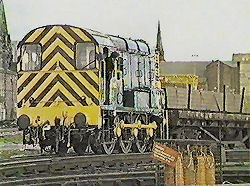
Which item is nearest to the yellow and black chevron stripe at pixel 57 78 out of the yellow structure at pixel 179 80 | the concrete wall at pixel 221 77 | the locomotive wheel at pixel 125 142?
the locomotive wheel at pixel 125 142

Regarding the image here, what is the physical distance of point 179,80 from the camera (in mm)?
8164

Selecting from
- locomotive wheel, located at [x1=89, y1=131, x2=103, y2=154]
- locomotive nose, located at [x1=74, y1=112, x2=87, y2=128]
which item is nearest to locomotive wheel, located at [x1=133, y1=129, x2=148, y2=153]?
locomotive wheel, located at [x1=89, y1=131, x2=103, y2=154]

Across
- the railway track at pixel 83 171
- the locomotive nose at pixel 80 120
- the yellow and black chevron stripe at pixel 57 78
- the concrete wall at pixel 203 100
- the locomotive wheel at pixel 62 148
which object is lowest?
the railway track at pixel 83 171

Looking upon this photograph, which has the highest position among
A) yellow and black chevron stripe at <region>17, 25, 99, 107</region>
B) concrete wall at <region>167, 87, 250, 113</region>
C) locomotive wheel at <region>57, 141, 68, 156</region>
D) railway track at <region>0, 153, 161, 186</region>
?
yellow and black chevron stripe at <region>17, 25, 99, 107</region>

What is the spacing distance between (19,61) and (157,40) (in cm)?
199

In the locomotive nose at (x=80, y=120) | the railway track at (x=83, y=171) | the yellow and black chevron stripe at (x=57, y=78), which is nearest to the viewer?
the railway track at (x=83, y=171)

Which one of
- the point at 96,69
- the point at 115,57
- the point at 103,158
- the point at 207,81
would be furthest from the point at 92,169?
the point at 207,81

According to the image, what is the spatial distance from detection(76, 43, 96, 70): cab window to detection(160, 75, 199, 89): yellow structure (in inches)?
72.1

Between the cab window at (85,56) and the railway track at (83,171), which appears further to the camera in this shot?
the cab window at (85,56)

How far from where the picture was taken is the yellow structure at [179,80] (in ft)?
25.5

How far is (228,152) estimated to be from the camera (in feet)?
18.4

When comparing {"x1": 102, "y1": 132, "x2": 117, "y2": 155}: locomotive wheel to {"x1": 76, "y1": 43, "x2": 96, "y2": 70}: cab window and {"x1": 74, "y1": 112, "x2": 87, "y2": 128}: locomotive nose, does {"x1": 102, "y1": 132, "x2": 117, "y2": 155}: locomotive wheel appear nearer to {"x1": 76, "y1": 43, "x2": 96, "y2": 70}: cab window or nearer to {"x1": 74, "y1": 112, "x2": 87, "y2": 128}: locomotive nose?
{"x1": 74, "y1": 112, "x2": 87, "y2": 128}: locomotive nose

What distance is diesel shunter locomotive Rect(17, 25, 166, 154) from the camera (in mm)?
5969

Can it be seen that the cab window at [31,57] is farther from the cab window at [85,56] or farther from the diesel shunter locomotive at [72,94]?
the cab window at [85,56]
